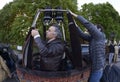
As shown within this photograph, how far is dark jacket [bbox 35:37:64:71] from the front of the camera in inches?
183

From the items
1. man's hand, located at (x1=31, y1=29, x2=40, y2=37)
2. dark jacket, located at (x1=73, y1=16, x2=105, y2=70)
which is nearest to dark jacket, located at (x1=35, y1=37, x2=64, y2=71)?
man's hand, located at (x1=31, y1=29, x2=40, y2=37)

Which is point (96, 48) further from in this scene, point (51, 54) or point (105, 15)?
point (105, 15)

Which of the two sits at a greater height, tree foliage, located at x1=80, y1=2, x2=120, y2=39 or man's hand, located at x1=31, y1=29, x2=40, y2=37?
man's hand, located at x1=31, y1=29, x2=40, y2=37

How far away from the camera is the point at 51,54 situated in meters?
4.73

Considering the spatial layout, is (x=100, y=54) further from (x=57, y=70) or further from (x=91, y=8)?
(x=91, y=8)

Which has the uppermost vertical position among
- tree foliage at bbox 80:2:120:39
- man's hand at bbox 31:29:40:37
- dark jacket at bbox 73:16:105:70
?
man's hand at bbox 31:29:40:37

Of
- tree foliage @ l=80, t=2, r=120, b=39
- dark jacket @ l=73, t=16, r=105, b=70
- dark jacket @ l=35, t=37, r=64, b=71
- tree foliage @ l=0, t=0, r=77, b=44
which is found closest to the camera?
dark jacket @ l=35, t=37, r=64, b=71

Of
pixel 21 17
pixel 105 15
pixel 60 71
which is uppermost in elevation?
pixel 60 71

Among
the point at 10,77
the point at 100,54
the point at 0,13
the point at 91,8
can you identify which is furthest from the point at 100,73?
the point at 91,8

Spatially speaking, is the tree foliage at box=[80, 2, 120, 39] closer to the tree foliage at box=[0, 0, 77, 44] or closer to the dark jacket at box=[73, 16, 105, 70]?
the tree foliage at box=[0, 0, 77, 44]

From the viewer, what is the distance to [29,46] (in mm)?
4867

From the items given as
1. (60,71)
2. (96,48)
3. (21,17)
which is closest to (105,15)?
(21,17)

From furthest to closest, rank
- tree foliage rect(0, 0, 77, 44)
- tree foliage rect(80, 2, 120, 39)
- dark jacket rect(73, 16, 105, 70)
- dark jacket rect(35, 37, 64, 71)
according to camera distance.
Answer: tree foliage rect(80, 2, 120, 39) → tree foliage rect(0, 0, 77, 44) → dark jacket rect(73, 16, 105, 70) → dark jacket rect(35, 37, 64, 71)

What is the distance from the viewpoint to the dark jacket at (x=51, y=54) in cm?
465
